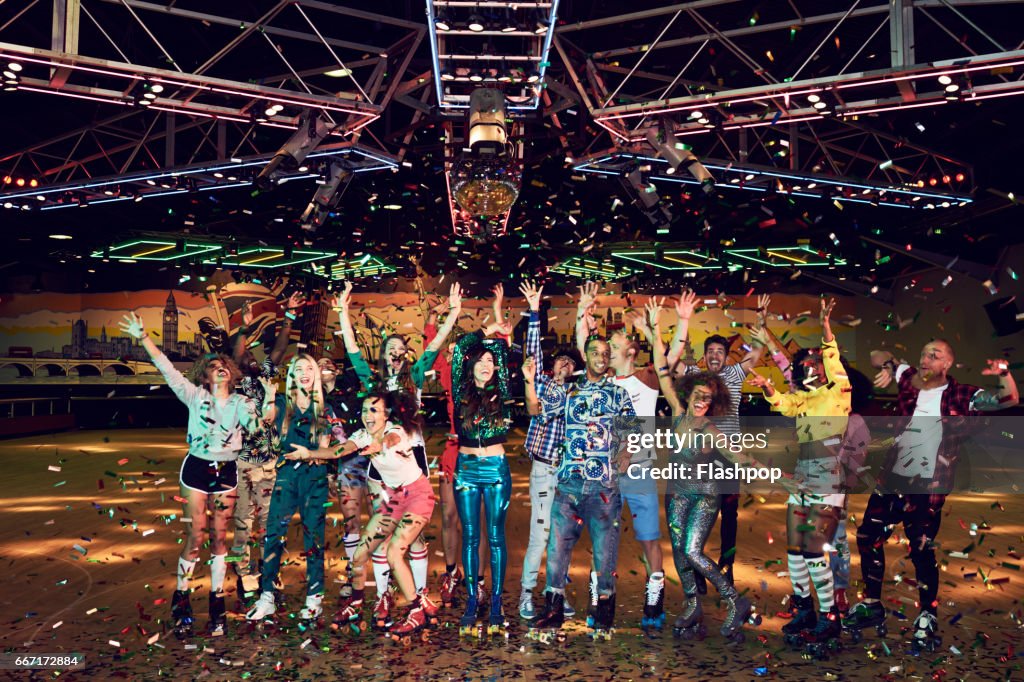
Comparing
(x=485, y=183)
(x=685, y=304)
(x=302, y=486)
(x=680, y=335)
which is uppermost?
(x=485, y=183)

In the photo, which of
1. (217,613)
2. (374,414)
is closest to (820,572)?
(374,414)

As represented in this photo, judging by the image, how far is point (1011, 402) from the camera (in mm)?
4129

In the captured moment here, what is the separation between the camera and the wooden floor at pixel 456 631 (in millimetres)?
3697

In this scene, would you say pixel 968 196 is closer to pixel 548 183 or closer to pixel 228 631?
pixel 548 183

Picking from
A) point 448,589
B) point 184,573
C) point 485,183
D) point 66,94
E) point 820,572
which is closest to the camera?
point 820,572

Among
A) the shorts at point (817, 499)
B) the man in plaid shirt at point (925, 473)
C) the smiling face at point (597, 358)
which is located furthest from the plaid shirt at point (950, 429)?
the smiling face at point (597, 358)

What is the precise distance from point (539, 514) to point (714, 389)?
1248 mm

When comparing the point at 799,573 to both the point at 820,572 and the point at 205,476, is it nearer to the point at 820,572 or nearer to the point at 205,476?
the point at 820,572

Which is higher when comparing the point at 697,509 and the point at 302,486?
the point at 302,486

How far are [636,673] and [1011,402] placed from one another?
2504 millimetres

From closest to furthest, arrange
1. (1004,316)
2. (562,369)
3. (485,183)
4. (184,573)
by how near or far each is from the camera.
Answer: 1. (184,573)
2. (562,369)
3. (485,183)
4. (1004,316)

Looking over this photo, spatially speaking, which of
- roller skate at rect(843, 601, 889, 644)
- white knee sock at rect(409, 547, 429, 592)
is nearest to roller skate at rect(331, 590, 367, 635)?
white knee sock at rect(409, 547, 429, 592)

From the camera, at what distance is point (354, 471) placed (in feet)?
15.0

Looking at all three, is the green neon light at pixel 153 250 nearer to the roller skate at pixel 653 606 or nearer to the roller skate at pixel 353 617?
the roller skate at pixel 353 617
